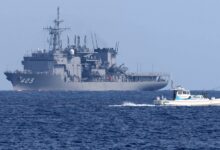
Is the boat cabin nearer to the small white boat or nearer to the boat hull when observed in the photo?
the small white boat

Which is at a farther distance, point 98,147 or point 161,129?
point 161,129

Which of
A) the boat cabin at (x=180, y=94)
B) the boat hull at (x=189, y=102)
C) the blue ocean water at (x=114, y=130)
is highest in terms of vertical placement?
the boat cabin at (x=180, y=94)

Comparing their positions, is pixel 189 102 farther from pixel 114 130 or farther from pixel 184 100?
pixel 114 130

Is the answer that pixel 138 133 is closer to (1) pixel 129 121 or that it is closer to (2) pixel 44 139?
(2) pixel 44 139

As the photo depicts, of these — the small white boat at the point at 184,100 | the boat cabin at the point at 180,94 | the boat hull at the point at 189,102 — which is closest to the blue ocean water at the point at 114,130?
the boat cabin at the point at 180,94

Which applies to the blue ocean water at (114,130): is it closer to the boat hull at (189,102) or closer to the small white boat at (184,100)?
the small white boat at (184,100)

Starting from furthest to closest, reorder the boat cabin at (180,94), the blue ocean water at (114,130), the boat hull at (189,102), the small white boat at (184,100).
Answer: the boat hull at (189,102)
the small white boat at (184,100)
the boat cabin at (180,94)
the blue ocean water at (114,130)

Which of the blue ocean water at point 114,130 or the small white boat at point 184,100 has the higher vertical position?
the small white boat at point 184,100

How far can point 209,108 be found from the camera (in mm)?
98438

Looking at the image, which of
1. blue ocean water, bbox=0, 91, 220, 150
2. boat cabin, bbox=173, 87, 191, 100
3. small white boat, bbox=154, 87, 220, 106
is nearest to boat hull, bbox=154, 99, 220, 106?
small white boat, bbox=154, 87, 220, 106

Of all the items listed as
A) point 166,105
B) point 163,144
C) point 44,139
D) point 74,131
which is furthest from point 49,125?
point 166,105

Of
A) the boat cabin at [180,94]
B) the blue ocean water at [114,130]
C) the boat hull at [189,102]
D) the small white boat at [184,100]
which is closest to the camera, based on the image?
the blue ocean water at [114,130]

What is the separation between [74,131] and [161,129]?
6.01 m

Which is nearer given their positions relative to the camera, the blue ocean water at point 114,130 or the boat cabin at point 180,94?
the blue ocean water at point 114,130
